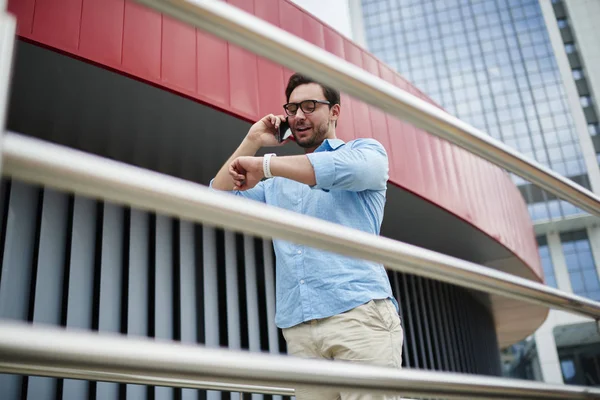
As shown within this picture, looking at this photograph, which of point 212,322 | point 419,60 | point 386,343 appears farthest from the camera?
point 419,60

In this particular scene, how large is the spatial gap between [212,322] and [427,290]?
426 cm

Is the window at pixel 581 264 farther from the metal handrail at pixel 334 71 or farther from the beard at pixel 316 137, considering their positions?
the metal handrail at pixel 334 71

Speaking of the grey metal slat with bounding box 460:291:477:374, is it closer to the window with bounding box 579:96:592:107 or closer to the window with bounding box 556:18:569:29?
the window with bounding box 579:96:592:107

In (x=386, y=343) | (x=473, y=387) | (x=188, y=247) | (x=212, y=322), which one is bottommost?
(x=473, y=387)

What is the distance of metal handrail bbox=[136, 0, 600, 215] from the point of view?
80 centimetres

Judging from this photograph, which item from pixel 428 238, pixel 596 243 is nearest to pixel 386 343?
pixel 428 238

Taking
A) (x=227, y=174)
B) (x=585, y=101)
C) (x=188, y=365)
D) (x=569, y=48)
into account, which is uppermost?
(x=569, y=48)

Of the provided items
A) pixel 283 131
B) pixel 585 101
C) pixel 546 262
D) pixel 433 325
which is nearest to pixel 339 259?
pixel 283 131

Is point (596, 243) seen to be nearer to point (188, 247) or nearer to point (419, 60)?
point (419, 60)

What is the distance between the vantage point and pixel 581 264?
33.0 metres

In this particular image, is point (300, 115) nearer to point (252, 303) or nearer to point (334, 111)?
point (334, 111)

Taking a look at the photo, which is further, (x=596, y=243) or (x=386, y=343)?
(x=596, y=243)

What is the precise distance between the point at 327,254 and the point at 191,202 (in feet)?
4.08

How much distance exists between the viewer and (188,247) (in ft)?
15.0
